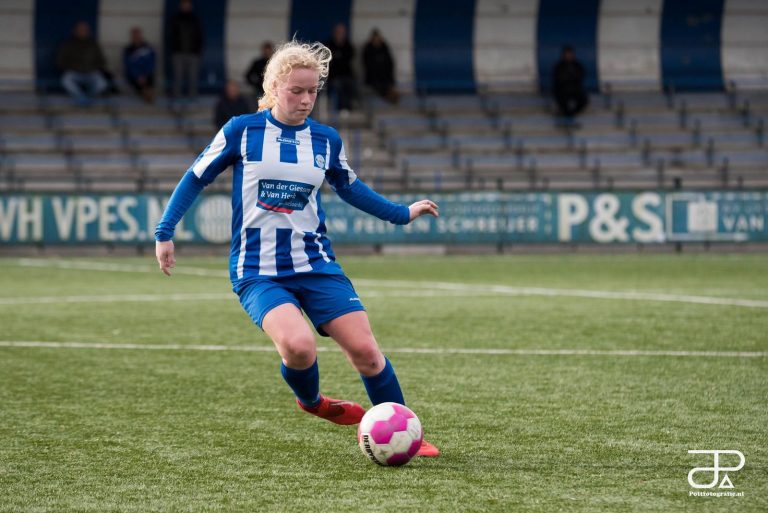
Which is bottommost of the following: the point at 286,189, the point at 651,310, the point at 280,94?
the point at 651,310

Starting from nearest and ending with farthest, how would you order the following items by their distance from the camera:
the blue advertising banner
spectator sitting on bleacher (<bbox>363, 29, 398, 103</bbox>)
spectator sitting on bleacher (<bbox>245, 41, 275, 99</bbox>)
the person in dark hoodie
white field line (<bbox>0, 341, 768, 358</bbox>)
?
white field line (<bbox>0, 341, 768, 358</bbox>), the blue advertising banner, spectator sitting on bleacher (<bbox>245, 41, 275, 99</bbox>), the person in dark hoodie, spectator sitting on bleacher (<bbox>363, 29, 398, 103</bbox>)

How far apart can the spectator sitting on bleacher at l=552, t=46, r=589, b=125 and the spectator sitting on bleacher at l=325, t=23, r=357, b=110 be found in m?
4.05

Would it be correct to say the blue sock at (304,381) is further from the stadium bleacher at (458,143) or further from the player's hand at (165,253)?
the stadium bleacher at (458,143)

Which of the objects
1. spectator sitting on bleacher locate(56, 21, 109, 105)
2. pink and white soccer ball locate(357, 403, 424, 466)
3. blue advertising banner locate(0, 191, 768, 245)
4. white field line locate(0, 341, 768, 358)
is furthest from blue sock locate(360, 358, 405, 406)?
spectator sitting on bleacher locate(56, 21, 109, 105)

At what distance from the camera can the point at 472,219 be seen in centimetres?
2011

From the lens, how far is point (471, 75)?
1081 inches

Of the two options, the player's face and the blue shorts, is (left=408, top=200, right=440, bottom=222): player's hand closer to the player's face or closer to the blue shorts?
the blue shorts

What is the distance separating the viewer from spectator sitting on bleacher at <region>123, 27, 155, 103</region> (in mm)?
24234

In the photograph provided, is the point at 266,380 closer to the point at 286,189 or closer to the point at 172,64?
the point at 286,189

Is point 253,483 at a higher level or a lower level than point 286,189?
lower

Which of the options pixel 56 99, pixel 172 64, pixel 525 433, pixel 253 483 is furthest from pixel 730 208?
pixel 253 483

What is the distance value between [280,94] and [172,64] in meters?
20.1

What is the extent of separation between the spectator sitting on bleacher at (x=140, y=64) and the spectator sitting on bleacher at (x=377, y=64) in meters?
4.20

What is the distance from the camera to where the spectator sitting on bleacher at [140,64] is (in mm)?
24234
